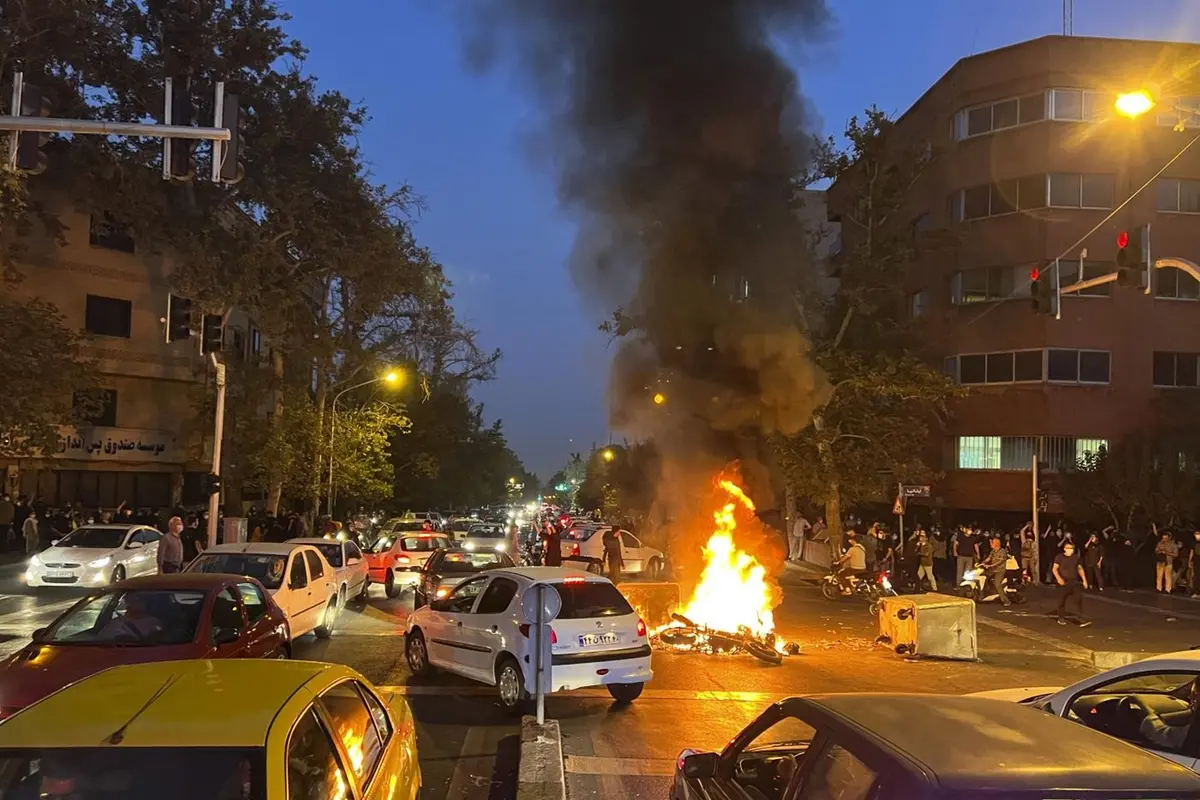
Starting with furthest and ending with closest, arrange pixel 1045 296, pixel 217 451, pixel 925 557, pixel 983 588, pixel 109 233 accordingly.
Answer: pixel 109 233
pixel 925 557
pixel 217 451
pixel 983 588
pixel 1045 296

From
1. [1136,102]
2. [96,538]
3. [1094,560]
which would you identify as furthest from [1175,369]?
[96,538]

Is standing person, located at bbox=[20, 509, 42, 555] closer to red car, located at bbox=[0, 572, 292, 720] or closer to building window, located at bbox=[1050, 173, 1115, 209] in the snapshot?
red car, located at bbox=[0, 572, 292, 720]

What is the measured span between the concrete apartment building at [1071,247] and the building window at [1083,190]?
1.3 inches

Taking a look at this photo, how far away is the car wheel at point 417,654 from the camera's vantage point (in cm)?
1055

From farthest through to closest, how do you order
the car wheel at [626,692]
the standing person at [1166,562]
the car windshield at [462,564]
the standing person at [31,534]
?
the standing person at [31,534] → the standing person at [1166,562] → the car windshield at [462,564] → the car wheel at [626,692]

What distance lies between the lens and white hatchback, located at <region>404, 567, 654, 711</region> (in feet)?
28.8

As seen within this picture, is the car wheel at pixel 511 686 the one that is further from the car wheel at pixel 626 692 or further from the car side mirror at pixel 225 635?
the car side mirror at pixel 225 635

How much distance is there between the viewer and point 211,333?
1672 cm

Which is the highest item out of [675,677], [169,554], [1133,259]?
[1133,259]

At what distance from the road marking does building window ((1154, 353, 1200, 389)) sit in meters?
29.7

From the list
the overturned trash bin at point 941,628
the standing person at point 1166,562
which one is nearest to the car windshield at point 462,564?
the overturned trash bin at point 941,628

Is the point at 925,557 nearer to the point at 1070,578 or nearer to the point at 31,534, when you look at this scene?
the point at 1070,578

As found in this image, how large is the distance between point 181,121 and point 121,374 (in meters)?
30.1

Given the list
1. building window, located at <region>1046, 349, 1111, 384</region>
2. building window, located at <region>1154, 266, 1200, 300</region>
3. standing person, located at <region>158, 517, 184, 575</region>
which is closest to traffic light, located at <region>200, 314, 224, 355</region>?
standing person, located at <region>158, 517, 184, 575</region>
